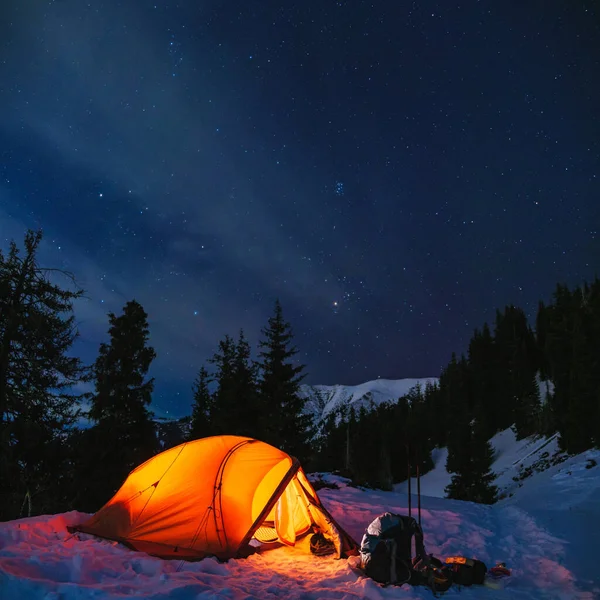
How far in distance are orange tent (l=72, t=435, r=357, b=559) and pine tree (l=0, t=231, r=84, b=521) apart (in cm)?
426

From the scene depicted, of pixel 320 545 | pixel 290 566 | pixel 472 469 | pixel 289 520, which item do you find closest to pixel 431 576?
pixel 290 566

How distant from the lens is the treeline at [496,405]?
33031 millimetres

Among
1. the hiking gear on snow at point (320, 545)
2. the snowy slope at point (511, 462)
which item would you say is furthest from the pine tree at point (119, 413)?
the snowy slope at point (511, 462)

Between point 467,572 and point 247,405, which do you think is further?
point 247,405

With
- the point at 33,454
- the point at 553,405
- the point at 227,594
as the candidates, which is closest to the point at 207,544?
the point at 227,594

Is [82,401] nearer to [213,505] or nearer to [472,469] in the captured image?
[213,505]

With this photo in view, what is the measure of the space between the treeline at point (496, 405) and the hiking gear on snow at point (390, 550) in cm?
2620

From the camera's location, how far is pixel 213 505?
27.1ft

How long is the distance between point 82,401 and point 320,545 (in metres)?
10.6

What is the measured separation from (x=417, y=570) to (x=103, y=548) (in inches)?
201

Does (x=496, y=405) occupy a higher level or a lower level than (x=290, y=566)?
higher

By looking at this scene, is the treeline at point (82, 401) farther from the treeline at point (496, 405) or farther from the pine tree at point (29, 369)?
the treeline at point (496, 405)

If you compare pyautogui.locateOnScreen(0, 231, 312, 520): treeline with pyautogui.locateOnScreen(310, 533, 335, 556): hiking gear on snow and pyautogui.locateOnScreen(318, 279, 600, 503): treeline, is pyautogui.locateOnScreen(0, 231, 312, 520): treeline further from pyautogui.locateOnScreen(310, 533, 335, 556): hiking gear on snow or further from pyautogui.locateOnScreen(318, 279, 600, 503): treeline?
pyautogui.locateOnScreen(318, 279, 600, 503): treeline

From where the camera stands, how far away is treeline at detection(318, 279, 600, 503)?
33.0m
